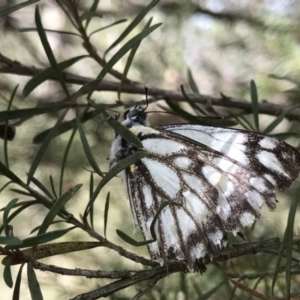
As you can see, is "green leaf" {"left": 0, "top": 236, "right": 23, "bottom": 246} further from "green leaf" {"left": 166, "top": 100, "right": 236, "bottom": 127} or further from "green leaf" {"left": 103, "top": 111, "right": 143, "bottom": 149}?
"green leaf" {"left": 166, "top": 100, "right": 236, "bottom": 127}

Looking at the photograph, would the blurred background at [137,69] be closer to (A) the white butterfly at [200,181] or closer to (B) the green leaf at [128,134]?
(A) the white butterfly at [200,181]

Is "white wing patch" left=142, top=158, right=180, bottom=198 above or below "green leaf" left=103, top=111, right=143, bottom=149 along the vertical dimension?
above

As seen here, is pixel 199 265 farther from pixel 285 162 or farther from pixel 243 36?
pixel 243 36

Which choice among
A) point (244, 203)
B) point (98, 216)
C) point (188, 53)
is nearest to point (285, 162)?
point (244, 203)

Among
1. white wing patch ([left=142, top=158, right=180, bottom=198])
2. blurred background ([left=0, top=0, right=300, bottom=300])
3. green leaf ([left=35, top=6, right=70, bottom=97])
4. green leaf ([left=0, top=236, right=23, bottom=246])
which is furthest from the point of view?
blurred background ([left=0, top=0, right=300, bottom=300])

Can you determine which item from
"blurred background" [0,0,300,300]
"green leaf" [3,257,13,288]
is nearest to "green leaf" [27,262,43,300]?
"green leaf" [3,257,13,288]

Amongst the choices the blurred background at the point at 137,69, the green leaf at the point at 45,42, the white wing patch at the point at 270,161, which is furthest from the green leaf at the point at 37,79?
the blurred background at the point at 137,69
